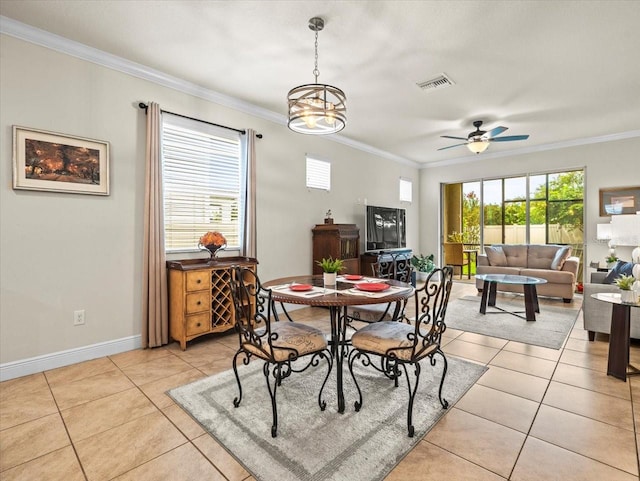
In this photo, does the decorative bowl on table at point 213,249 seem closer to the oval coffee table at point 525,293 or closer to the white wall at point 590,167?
the oval coffee table at point 525,293

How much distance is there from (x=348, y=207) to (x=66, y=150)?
13.5 ft

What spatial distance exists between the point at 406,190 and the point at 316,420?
21.3 feet

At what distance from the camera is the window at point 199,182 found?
3.66 metres

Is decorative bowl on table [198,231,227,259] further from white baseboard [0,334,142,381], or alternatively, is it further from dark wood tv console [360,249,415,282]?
dark wood tv console [360,249,415,282]

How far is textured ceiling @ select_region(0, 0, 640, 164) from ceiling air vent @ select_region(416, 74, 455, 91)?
90 mm

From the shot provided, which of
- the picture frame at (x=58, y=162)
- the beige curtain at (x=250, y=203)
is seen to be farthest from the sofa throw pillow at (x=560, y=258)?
the picture frame at (x=58, y=162)

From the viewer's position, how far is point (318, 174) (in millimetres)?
5398

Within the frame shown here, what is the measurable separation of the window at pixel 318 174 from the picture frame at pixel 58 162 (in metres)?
2.82

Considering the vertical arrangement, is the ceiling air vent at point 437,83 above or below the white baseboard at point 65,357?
above

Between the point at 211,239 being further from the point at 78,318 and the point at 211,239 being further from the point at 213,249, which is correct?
the point at 78,318

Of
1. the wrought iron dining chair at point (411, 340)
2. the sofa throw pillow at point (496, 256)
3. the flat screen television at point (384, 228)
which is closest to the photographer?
the wrought iron dining chair at point (411, 340)

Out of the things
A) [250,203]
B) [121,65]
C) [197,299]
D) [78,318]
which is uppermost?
[121,65]

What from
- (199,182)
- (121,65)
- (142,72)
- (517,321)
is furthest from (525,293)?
(121,65)

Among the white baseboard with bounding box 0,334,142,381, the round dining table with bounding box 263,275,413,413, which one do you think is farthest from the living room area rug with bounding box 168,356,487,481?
the white baseboard with bounding box 0,334,142,381
